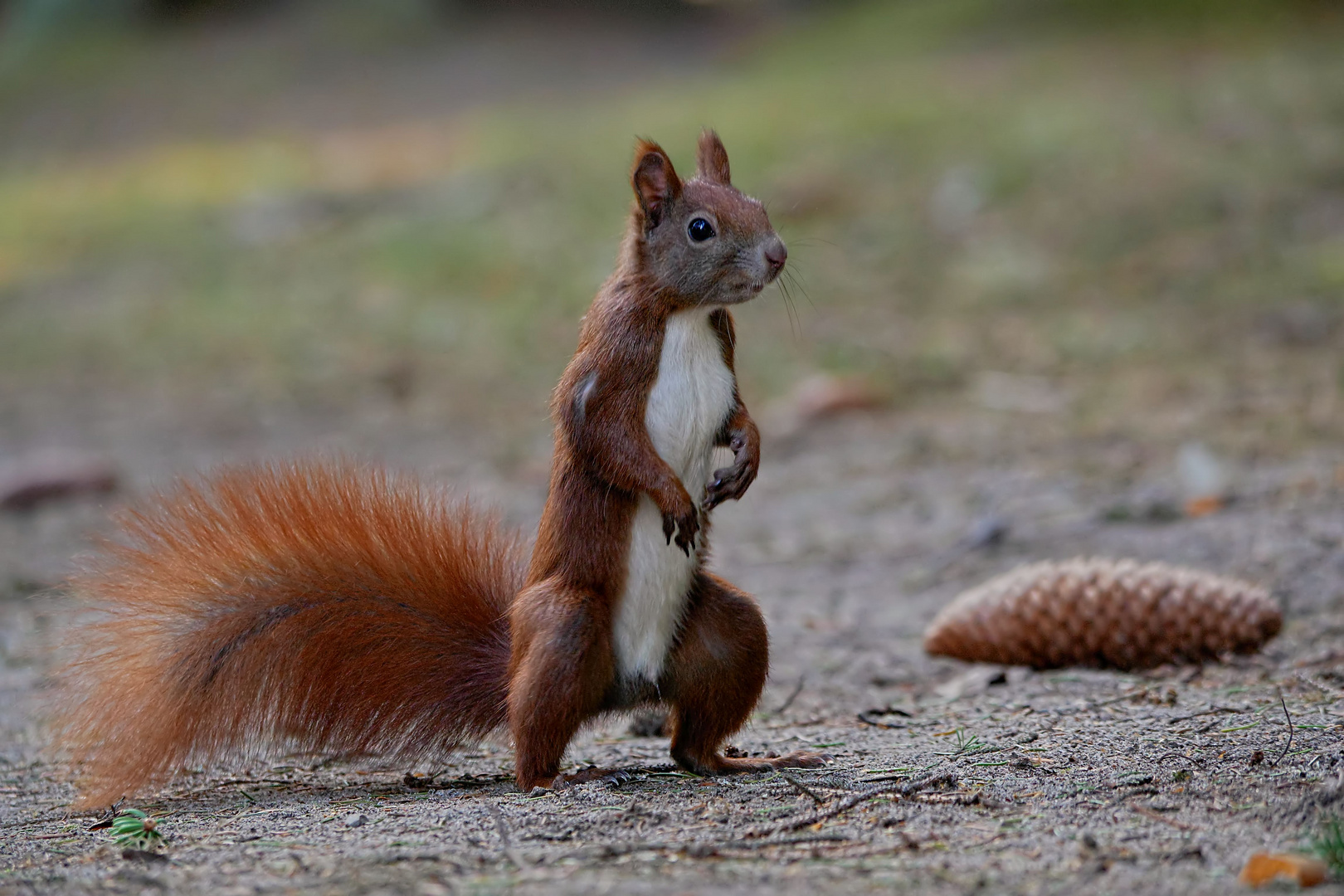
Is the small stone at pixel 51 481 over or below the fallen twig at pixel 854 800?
over

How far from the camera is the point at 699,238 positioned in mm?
2605

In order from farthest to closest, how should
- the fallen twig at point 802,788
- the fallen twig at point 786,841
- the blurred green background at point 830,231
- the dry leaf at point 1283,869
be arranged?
the blurred green background at point 830,231, the fallen twig at point 802,788, the fallen twig at point 786,841, the dry leaf at point 1283,869

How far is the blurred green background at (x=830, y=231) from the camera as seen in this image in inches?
259

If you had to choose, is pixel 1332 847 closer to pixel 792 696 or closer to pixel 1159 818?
pixel 1159 818

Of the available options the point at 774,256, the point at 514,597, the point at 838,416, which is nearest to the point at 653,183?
the point at 774,256

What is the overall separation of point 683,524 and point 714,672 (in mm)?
302

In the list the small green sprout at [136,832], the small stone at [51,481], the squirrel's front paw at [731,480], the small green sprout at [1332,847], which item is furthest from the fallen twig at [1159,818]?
the small stone at [51,481]

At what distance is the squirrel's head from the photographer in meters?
2.59

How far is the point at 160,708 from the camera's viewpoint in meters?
2.58

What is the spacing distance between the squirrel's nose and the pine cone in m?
1.30

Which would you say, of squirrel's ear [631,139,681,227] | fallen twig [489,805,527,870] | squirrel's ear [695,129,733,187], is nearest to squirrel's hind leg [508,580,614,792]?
fallen twig [489,805,527,870]

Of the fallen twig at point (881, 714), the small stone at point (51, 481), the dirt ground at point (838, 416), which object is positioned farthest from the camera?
the small stone at point (51, 481)

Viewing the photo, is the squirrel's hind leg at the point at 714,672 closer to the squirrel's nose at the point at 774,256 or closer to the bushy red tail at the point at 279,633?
the bushy red tail at the point at 279,633

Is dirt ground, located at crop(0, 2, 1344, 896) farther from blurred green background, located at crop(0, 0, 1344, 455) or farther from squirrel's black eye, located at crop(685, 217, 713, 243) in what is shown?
squirrel's black eye, located at crop(685, 217, 713, 243)
